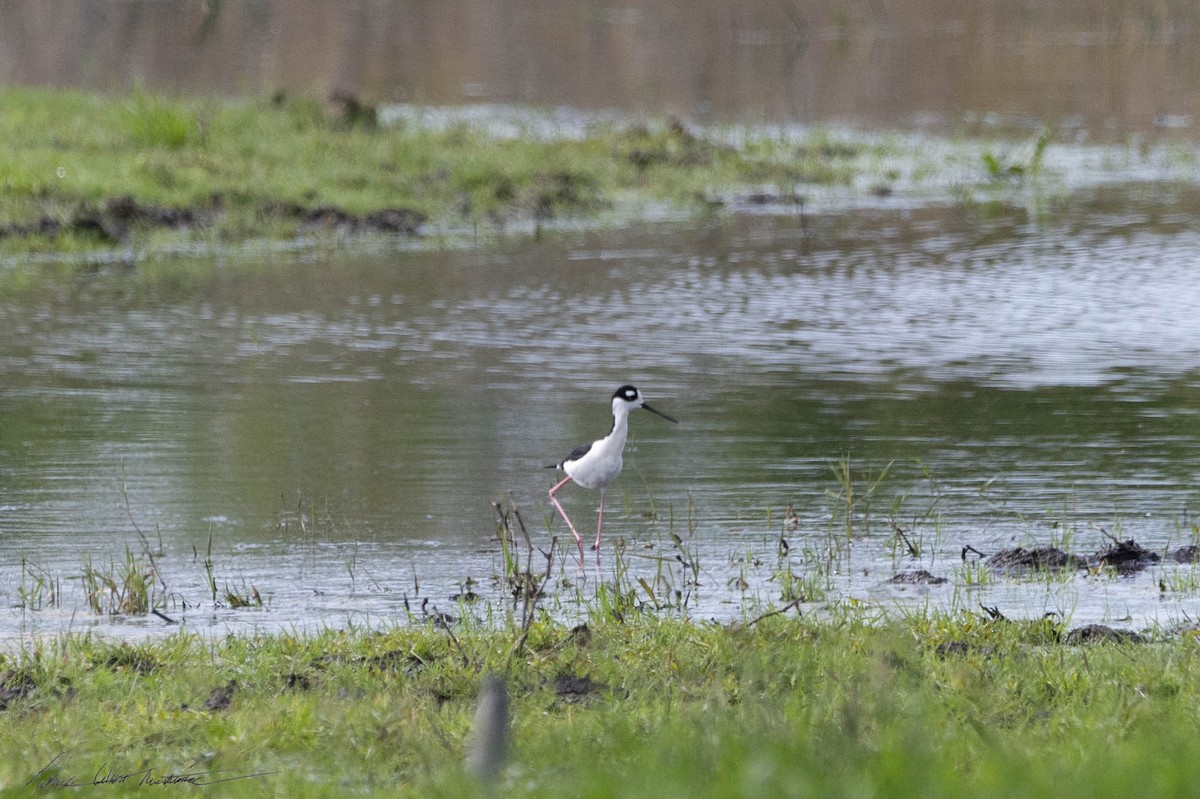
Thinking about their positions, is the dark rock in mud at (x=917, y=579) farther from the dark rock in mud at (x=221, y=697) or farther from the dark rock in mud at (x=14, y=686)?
the dark rock in mud at (x=14, y=686)

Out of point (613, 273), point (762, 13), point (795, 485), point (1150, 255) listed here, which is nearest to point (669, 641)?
point (795, 485)

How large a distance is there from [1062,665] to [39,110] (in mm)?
24641

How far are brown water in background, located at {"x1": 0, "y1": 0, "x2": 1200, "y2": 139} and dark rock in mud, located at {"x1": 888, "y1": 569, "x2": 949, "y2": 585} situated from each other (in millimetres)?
24016

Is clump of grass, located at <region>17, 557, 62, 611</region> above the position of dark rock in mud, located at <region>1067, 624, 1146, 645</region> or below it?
below

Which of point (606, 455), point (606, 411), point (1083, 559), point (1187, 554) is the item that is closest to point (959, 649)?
point (1083, 559)

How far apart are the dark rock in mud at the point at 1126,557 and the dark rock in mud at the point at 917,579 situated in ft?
3.00

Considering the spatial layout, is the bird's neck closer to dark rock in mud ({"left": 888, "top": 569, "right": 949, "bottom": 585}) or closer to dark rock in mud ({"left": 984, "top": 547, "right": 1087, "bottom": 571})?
dark rock in mud ({"left": 888, "top": 569, "right": 949, "bottom": 585})

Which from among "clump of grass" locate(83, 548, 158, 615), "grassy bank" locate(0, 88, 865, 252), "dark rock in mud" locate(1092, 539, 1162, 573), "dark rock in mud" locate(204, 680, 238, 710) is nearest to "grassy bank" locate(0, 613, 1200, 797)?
"dark rock in mud" locate(204, 680, 238, 710)

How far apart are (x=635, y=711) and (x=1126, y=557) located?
4.24 metres

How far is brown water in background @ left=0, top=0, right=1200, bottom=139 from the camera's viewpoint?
4094cm

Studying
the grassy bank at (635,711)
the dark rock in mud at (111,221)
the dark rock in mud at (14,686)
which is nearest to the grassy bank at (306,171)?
the dark rock in mud at (111,221)

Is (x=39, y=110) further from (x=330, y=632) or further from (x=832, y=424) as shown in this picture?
(x=330, y=632)

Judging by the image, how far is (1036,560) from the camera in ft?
33.4

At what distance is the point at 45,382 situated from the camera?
1622 centimetres
